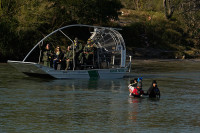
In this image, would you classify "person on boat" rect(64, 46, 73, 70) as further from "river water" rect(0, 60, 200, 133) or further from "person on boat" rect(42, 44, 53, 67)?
"river water" rect(0, 60, 200, 133)

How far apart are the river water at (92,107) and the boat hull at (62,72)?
2.21ft

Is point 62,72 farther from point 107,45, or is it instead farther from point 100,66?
point 107,45

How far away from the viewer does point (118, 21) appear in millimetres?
71250

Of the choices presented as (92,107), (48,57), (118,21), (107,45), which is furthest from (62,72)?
(118,21)

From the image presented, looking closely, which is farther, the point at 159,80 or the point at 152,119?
the point at 159,80

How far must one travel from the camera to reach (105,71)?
3762 cm

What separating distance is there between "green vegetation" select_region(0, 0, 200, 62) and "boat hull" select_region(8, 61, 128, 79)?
1652 centimetres

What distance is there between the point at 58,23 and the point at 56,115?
1451 inches

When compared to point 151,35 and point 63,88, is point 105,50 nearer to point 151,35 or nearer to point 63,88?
point 63,88

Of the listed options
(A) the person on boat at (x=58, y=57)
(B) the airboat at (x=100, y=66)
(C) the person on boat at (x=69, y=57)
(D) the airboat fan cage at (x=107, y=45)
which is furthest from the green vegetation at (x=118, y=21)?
(C) the person on boat at (x=69, y=57)

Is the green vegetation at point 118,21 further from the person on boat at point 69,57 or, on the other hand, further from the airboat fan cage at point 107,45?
the person on boat at point 69,57

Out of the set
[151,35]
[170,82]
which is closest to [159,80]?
[170,82]

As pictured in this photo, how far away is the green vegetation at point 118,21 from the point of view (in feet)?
175

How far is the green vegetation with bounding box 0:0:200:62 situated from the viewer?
175ft
